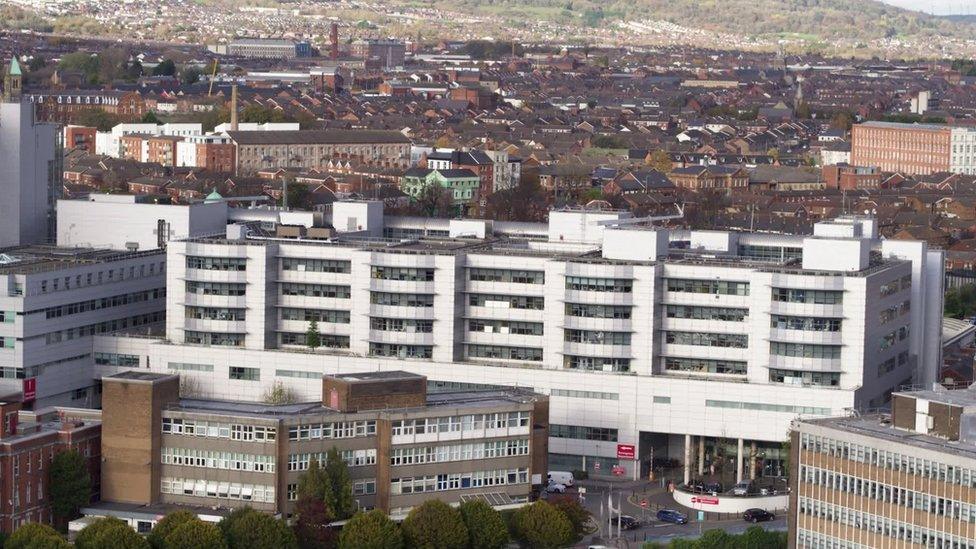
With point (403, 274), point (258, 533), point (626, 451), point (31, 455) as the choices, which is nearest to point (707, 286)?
point (626, 451)

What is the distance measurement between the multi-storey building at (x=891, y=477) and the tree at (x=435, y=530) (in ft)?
18.0

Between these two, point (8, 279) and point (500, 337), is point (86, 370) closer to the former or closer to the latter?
point (8, 279)

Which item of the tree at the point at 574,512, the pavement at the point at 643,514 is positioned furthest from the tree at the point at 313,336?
the tree at the point at 574,512

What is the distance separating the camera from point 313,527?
39906mm

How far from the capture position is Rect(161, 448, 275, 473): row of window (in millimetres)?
41500

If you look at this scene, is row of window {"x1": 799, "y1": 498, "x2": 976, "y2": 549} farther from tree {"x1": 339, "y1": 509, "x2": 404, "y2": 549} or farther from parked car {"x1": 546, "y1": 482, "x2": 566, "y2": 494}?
parked car {"x1": 546, "y1": 482, "x2": 566, "y2": 494}

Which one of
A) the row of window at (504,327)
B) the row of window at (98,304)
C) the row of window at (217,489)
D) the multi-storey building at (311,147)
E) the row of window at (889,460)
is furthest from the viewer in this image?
the multi-storey building at (311,147)

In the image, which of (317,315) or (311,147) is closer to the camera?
(317,315)

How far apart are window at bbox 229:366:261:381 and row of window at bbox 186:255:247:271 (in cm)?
203

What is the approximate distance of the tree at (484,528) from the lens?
40.3m

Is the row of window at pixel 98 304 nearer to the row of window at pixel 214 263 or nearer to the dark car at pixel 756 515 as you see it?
the row of window at pixel 214 263

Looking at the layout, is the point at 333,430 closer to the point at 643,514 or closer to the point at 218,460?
the point at 218,460

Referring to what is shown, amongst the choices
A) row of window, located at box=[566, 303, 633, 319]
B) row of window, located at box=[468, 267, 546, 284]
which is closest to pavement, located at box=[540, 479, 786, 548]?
row of window, located at box=[566, 303, 633, 319]

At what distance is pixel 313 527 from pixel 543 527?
376 cm
